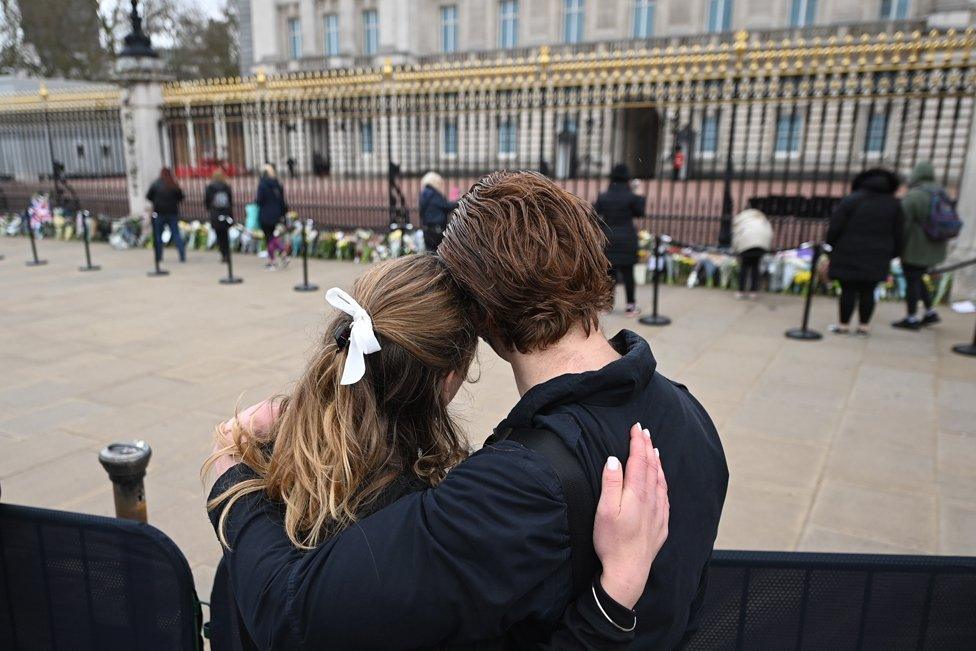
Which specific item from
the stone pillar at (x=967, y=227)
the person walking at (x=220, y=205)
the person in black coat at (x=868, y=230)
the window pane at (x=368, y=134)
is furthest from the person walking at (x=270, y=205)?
the stone pillar at (x=967, y=227)

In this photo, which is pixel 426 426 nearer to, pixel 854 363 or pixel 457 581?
pixel 457 581

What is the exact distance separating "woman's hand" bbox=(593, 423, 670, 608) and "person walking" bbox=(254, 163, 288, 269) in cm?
1143

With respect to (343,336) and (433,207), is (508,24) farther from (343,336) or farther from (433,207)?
(343,336)

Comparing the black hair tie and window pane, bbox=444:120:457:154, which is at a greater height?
window pane, bbox=444:120:457:154

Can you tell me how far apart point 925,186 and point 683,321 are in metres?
3.00

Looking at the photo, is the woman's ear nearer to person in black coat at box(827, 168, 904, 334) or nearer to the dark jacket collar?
the dark jacket collar

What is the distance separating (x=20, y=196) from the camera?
1972 centimetres

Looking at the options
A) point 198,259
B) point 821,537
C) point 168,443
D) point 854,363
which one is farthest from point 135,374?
point 198,259

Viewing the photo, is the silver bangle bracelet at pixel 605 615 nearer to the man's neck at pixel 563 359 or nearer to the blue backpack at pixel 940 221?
the man's neck at pixel 563 359

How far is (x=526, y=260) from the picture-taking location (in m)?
1.20

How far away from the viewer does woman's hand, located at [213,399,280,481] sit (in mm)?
1415

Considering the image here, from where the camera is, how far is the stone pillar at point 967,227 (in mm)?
9219

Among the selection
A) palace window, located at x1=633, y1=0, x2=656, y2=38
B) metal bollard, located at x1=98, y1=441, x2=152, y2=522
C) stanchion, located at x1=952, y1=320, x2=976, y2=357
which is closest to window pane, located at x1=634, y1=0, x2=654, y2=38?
palace window, located at x1=633, y1=0, x2=656, y2=38

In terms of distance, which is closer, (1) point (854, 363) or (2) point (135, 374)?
(2) point (135, 374)
